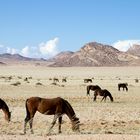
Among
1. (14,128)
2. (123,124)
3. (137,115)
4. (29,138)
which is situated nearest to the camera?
(29,138)

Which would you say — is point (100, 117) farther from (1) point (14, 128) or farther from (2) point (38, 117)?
(1) point (14, 128)

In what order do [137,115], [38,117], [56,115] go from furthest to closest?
[137,115]
[38,117]
[56,115]

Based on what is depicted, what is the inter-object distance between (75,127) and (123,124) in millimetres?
4199

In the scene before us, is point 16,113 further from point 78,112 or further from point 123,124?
point 123,124

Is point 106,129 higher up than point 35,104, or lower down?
lower down

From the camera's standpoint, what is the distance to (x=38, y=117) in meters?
21.9

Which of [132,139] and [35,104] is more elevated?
[35,104]

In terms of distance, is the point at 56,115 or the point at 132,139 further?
the point at 56,115

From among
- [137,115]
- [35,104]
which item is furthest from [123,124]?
[35,104]

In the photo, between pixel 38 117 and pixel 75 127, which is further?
pixel 38 117

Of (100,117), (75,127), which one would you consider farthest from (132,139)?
(100,117)

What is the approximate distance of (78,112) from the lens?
24656mm

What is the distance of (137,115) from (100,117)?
2.34 metres

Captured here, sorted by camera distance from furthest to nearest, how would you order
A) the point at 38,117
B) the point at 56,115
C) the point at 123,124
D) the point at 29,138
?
the point at 38,117, the point at 123,124, the point at 56,115, the point at 29,138
